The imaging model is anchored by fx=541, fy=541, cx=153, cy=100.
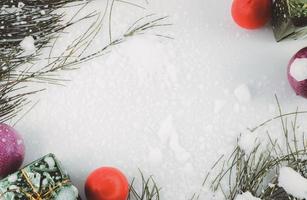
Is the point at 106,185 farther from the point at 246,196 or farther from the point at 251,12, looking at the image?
the point at 251,12

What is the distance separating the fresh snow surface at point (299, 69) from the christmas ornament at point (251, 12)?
0.34 ft

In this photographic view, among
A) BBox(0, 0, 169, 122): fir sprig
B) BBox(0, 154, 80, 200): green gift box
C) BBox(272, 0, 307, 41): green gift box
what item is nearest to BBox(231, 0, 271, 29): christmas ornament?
BBox(272, 0, 307, 41): green gift box

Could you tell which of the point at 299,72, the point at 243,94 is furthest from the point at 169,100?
the point at 299,72

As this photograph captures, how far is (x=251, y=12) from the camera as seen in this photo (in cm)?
96

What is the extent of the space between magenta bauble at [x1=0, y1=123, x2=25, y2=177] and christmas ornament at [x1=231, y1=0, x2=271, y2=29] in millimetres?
441

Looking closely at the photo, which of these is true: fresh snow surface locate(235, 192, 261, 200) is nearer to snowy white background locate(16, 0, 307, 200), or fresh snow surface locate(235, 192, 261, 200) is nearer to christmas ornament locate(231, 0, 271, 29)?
snowy white background locate(16, 0, 307, 200)

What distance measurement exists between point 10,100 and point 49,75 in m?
0.08

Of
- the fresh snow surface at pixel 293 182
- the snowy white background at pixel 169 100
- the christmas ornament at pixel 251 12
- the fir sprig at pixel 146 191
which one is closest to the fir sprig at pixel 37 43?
the snowy white background at pixel 169 100

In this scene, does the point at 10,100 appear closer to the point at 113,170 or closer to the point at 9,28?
the point at 9,28

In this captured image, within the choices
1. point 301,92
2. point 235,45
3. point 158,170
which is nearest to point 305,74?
point 301,92

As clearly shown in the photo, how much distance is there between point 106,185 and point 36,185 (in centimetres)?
11

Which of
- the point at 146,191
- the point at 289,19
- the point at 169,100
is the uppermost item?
the point at 289,19

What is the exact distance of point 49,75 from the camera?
100 centimetres

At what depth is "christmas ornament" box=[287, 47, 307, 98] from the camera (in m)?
0.93
